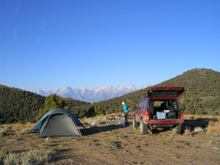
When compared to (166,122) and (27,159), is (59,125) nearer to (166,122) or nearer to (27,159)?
(166,122)

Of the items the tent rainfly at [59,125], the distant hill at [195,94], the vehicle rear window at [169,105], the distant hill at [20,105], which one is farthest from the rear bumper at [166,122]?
the distant hill at [20,105]

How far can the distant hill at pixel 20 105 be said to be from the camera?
59.8m

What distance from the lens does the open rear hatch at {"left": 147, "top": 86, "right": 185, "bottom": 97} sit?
708 inches

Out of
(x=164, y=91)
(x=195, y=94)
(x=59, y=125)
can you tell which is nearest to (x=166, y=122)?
(x=164, y=91)

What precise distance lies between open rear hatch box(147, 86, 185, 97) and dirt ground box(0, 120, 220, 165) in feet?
6.14

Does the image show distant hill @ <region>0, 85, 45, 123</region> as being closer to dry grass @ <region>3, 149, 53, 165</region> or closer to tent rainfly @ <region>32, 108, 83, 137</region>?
tent rainfly @ <region>32, 108, 83, 137</region>

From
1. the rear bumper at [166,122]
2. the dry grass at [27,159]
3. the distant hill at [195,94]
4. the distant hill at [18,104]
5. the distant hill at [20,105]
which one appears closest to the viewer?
the dry grass at [27,159]

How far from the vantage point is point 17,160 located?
10516 millimetres

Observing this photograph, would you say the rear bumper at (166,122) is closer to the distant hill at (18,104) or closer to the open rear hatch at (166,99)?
the open rear hatch at (166,99)

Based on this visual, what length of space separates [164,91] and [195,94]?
143 ft

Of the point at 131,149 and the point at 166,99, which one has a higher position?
the point at 166,99

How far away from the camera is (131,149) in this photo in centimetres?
1373

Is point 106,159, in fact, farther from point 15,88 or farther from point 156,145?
point 15,88

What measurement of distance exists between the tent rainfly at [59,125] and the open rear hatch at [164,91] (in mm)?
3931
